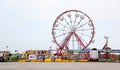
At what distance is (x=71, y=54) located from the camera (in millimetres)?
67500

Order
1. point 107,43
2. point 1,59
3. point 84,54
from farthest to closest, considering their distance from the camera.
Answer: point 107,43, point 84,54, point 1,59

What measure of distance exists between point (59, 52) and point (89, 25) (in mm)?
8430

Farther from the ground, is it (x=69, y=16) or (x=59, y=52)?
(x=69, y=16)

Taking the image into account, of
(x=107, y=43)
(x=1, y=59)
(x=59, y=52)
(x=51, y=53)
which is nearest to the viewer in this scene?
(x=1, y=59)

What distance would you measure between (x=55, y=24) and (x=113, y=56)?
14.6 meters

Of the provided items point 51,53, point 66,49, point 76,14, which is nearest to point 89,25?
point 76,14

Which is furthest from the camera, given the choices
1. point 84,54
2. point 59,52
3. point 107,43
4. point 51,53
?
point 107,43

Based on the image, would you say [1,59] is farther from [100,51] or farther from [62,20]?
[100,51]

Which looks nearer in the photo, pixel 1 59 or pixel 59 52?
pixel 1 59

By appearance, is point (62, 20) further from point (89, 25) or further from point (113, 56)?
point (113, 56)

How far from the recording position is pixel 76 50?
68.8m

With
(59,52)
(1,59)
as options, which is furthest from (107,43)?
(1,59)

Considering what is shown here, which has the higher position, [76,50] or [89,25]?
[89,25]

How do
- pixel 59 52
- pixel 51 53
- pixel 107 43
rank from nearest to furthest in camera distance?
pixel 59 52 → pixel 51 53 → pixel 107 43
